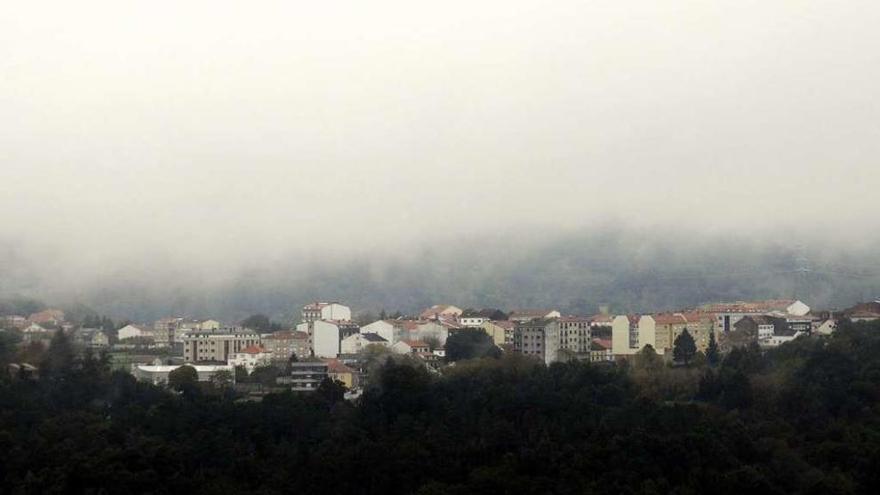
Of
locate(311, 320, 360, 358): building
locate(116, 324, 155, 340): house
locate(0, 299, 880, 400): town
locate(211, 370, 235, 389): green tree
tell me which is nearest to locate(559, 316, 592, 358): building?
locate(0, 299, 880, 400): town

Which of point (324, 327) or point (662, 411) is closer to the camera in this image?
point (662, 411)

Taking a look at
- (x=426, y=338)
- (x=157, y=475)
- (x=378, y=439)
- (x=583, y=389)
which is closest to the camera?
(x=157, y=475)

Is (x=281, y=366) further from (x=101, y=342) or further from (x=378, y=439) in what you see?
(x=378, y=439)

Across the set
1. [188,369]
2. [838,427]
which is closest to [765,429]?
[838,427]

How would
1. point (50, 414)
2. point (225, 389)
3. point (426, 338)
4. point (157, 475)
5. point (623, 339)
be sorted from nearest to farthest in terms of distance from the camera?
point (157, 475) < point (50, 414) < point (225, 389) < point (623, 339) < point (426, 338)

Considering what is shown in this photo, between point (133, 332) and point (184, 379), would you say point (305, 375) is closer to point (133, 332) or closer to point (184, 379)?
point (184, 379)

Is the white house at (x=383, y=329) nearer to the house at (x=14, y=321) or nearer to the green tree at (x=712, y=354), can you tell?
the house at (x=14, y=321)

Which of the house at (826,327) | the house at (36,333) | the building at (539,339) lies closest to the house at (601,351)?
the building at (539,339)
